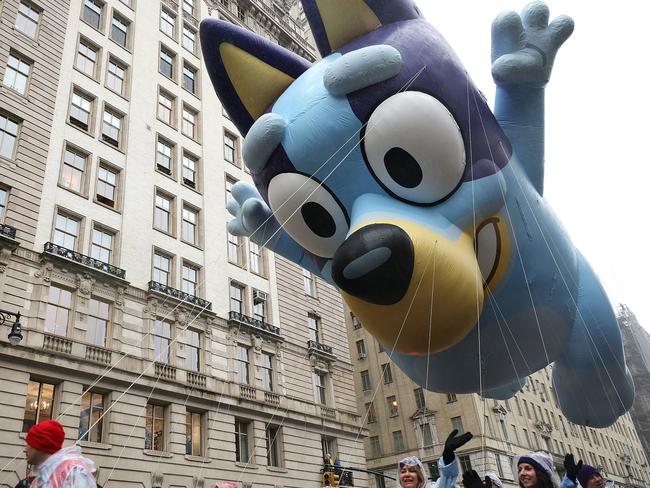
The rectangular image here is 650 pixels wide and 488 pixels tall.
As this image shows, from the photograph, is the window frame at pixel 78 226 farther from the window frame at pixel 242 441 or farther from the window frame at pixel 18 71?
the window frame at pixel 242 441

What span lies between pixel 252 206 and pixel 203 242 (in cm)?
1742

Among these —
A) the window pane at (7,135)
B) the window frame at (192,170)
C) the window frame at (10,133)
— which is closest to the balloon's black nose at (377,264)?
the window frame at (10,133)

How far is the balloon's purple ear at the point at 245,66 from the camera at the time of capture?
488cm

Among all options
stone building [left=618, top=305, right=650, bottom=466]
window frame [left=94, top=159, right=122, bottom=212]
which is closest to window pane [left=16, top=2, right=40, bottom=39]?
window frame [left=94, top=159, right=122, bottom=212]

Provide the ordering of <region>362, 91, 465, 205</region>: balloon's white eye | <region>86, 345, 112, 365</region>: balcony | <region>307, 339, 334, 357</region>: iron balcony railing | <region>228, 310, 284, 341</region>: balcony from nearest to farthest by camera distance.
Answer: <region>362, 91, 465, 205</region>: balloon's white eye, <region>86, 345, 112, 365</region>: balcony, <region>228, 310, 284, 341</region>: balcony, <region>307, 339, 334, 357</region>: iron balcony railing

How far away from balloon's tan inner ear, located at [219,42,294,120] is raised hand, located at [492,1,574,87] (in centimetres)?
179

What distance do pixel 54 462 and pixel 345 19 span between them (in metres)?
3.78

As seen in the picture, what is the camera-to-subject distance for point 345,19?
4.64 metres

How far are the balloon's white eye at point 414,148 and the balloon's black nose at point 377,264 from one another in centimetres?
55

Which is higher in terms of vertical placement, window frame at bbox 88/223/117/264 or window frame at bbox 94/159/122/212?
window frame at bbox 94/159/122/212

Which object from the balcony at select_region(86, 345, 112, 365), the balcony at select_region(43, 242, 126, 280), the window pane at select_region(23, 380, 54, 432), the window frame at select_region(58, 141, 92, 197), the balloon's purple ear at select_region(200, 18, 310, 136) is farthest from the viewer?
the window frame at select_region(58, 141, 92, 197)

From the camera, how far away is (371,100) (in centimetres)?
423

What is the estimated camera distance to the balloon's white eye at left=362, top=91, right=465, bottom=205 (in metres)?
4.04

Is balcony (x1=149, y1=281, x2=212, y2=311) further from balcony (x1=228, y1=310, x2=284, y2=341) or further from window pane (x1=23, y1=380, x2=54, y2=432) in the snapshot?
window pane (x1=23, y1=380, x2=54, y2=432)
